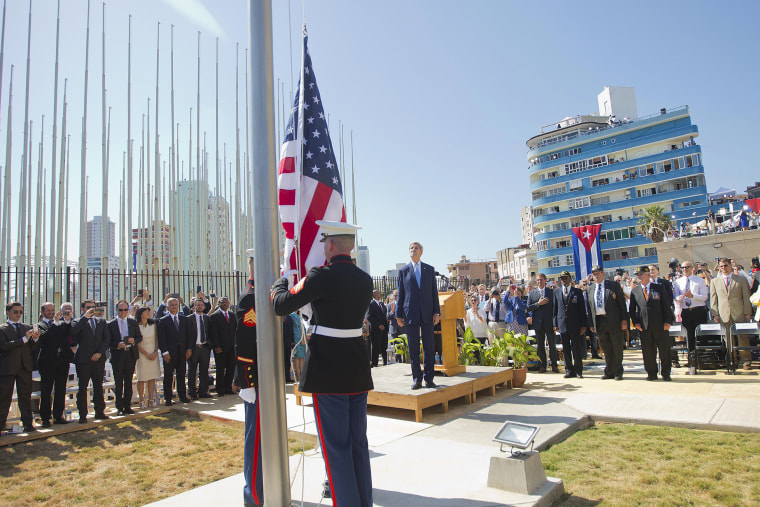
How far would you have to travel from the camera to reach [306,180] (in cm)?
421

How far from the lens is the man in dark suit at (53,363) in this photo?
7.40 m

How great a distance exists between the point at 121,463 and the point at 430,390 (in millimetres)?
3881

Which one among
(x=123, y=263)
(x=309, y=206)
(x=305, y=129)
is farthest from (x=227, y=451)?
(x=123, y=263)

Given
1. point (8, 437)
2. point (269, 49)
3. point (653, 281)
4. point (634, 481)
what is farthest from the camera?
point (653, 281)

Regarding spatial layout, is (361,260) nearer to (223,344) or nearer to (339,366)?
(223,344)

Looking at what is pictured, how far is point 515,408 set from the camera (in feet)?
21.3

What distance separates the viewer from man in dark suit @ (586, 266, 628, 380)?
862cm

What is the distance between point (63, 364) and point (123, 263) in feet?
33.2

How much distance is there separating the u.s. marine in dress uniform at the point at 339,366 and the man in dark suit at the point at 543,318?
7477 mm

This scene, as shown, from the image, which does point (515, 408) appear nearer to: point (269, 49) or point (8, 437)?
point (269, 49)

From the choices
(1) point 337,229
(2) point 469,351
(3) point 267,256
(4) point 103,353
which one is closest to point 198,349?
(4) point 103,353

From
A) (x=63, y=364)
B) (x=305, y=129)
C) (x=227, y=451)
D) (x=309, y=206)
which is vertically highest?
(x=305, y=129)

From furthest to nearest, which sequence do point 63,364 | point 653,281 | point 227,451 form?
point 653,281
point 63,364
point 227,451

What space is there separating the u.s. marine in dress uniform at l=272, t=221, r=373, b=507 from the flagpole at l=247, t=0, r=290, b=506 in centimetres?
17
